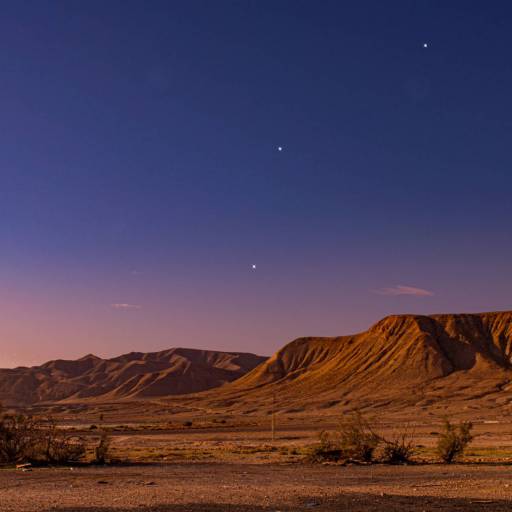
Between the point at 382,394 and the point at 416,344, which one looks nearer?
the point at 382,394

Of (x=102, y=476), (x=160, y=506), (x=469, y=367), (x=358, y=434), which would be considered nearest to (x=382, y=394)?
(x=469, y=367)

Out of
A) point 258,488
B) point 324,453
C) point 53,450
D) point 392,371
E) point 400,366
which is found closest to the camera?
point 258,488

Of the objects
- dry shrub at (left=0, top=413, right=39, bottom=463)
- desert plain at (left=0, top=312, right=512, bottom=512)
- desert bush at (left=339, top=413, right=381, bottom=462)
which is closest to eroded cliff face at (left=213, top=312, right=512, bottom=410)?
desert plain at (left=0, top=312, right=512, bottom=512)

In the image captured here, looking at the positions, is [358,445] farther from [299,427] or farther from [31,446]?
[299,427]

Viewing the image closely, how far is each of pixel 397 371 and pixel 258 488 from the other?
100213 mm

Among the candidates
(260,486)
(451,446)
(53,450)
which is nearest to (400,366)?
(451,446)

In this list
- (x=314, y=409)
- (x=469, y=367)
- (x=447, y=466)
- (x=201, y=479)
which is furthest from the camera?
(x=469, y=367)

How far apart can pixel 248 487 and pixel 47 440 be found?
11.7m

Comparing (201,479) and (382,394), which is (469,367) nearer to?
(382,394)

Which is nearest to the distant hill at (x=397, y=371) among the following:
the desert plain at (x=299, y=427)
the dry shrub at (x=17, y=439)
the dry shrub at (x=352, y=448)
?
the desert plain at (x=299, y=427)

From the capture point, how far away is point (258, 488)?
1769 centimetres

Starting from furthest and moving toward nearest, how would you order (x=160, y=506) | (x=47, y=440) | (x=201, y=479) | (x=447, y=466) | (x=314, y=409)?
(x=314, y=409), (x=47, y=440), (x=447, y=466), (x=201, y=479), (x=160, y=506)

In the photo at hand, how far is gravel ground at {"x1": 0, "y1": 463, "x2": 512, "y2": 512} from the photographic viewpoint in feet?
47.4

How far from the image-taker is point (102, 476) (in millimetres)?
21250
